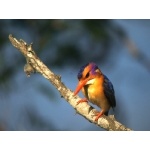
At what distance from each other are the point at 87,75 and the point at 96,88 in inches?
4.0

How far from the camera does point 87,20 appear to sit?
93.0 inches

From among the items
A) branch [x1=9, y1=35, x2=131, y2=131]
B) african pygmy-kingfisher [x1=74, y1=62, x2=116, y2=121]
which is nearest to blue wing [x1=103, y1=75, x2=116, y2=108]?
african pygmy-kingfisher [x1=74, y1=62, x2=116, y2=121]

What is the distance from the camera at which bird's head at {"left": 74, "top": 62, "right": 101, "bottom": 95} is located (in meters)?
1.67

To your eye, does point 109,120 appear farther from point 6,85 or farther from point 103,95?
point 6,85

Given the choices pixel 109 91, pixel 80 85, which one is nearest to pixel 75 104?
pixel 80 85

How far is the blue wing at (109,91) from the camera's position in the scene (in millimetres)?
1779

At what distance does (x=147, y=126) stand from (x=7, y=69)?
0.68m

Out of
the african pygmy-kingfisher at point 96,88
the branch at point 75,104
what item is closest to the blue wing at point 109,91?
the african pygmy-kingfisher at point 96,88

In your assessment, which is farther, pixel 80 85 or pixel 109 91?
pixel 109 91

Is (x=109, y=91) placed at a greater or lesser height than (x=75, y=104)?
greater

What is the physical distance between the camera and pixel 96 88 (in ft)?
5.75

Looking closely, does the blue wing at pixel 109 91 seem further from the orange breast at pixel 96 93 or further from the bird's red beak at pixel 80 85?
the bird's red beak at pixel 80 85

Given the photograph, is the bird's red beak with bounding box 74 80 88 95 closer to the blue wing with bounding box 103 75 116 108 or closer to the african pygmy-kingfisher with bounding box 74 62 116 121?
the african pygmy-kingfisher with bounding box 74 62 116 121

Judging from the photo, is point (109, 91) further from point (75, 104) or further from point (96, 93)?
point (75, 104)
